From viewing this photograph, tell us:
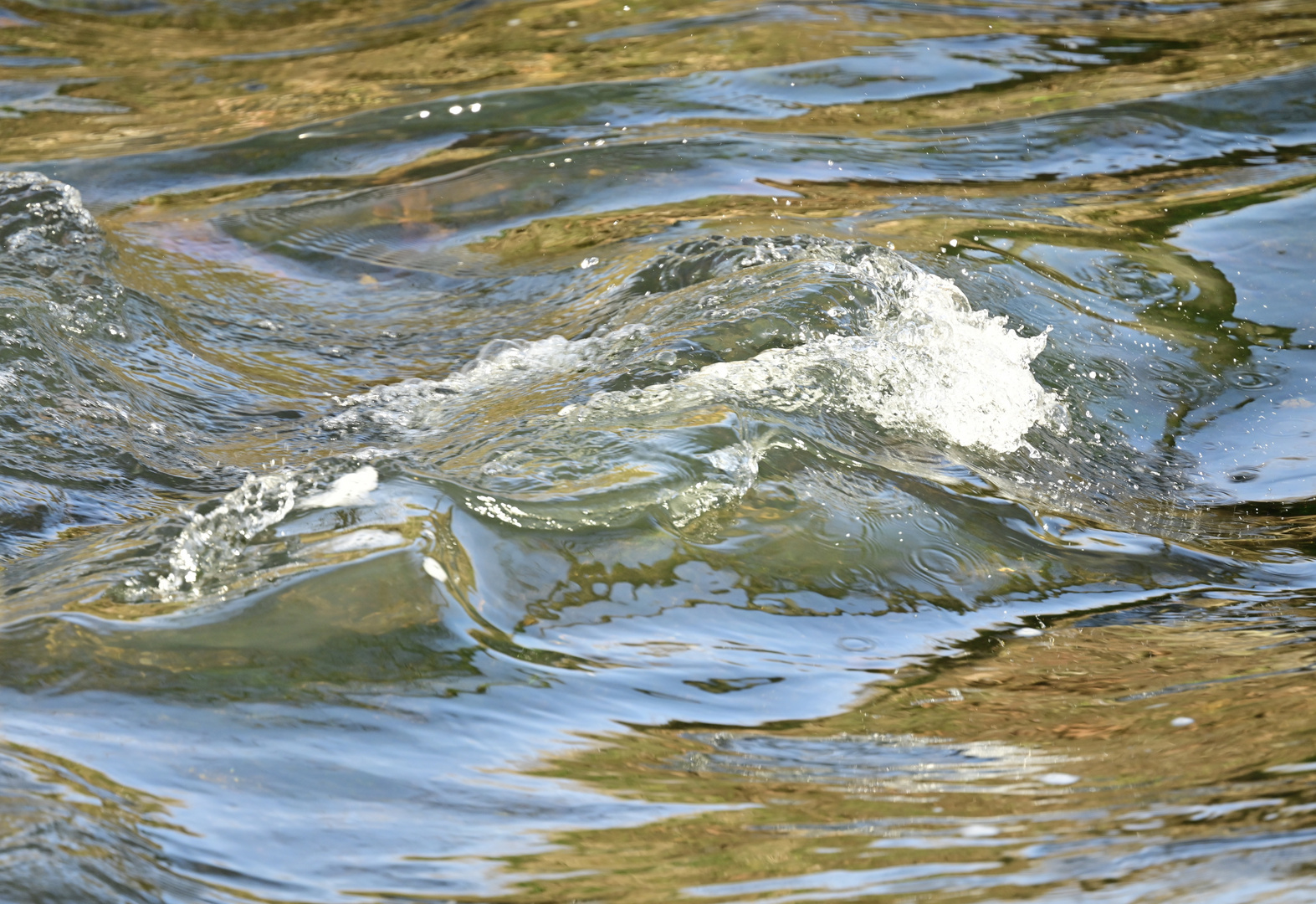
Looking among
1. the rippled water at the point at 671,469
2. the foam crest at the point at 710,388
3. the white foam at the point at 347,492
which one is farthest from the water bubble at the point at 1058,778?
the white foam at the point at 347,492

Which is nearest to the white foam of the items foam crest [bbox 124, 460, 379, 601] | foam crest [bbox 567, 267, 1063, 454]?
foam crest [bbox 124, 460, 379, 601]

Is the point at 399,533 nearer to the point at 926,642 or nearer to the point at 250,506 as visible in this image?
the point at 250,506

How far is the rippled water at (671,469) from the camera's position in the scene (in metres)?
1.76

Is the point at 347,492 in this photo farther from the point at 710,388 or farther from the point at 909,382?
the point at 909,382

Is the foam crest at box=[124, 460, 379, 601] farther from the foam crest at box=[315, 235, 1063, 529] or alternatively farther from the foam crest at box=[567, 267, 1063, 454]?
the foam crest at box=[567, 267, 1063, 454]

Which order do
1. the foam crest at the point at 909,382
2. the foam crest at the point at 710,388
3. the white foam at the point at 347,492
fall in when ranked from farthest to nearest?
the foam crest at the point at 909,382 < the foam crest at the point at 710,388 < the white foam at the point at 347,492

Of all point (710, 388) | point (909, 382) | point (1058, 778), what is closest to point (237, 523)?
point (710, 388)

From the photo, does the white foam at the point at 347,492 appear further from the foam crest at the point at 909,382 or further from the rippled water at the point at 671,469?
the foam crest at the point at 909,382

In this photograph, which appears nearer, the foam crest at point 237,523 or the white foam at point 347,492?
the foam crest at point 237,523

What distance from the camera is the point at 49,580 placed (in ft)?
8.04

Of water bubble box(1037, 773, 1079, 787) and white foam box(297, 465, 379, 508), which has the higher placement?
white foam box(297, 465, 379, 508)

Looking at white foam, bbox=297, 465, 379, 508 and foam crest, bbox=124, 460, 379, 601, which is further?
white foam, bbox=297, 465, 379, 508

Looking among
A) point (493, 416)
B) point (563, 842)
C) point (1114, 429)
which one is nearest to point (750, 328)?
point (493, 416)

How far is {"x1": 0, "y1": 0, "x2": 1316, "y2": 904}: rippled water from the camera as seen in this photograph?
1.76 metres
